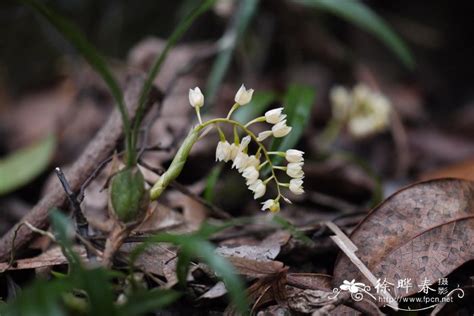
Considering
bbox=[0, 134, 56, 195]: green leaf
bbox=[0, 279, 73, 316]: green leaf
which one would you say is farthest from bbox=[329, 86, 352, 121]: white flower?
bbox=[0, 279, 73, 316]: green leaf

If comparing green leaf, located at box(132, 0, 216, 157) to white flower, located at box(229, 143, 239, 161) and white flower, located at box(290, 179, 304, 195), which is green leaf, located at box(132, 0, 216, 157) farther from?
white flower, located at box(290, 179, 304, 195)

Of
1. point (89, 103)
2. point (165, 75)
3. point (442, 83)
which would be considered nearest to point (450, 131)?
point (442, 83)

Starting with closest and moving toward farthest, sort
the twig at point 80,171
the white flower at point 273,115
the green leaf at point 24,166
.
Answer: the white flower at point 273,115
the twig at point 80,171
the green leaf at point 24,166

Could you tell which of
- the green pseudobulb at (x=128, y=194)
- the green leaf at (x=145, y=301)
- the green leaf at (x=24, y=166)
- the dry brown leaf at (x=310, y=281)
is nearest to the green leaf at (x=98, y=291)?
the green leaf at (x=145, y=301)

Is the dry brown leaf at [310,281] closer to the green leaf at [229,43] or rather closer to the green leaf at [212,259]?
the green leaf at [212,259]

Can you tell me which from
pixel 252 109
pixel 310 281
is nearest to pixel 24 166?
pixel 252 109

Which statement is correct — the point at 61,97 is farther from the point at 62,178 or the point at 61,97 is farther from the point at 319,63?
the point at 62,178

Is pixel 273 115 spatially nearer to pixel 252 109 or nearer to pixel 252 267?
pixel 252 267
